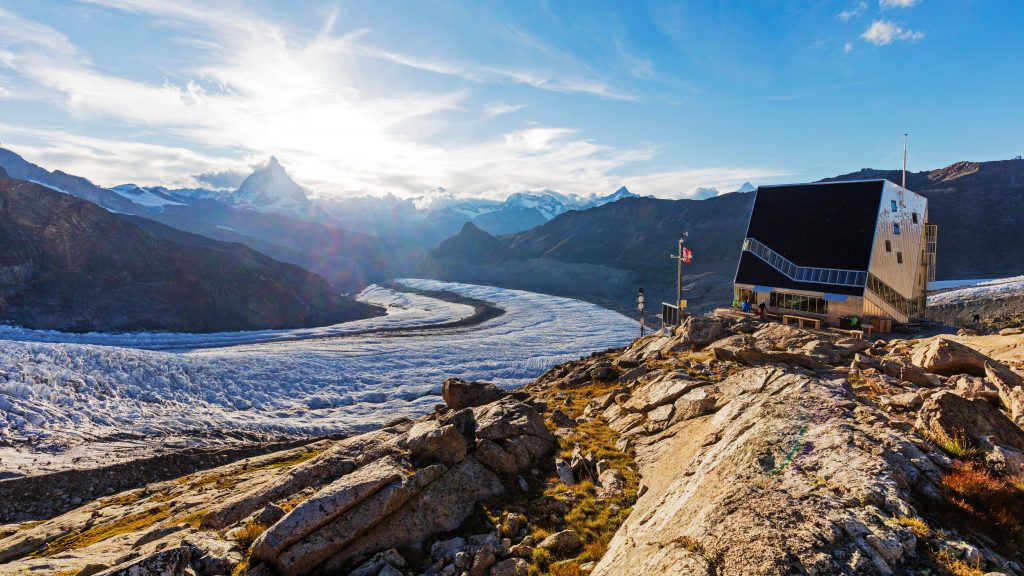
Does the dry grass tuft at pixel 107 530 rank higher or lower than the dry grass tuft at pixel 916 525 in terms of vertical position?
lower

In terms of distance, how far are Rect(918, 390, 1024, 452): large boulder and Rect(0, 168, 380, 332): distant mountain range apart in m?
125

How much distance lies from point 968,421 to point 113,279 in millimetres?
138257

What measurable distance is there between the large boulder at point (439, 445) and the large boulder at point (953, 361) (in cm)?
1675

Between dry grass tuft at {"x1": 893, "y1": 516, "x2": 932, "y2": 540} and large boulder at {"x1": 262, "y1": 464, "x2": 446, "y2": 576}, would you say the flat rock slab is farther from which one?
dry grass tuft at {"x1": 893, "y1": 516, "x2": 932, "y2": 540}

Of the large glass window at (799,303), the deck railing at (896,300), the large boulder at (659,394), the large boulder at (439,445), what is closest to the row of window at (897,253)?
the deck railing at (896,300)

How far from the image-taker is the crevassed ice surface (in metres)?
41.4

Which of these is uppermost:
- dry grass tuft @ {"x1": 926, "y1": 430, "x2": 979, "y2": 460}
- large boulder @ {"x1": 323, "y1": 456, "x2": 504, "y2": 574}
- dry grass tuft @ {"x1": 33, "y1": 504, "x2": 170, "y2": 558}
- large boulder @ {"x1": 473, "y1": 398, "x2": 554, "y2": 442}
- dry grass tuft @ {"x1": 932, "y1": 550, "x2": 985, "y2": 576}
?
dry grass tuft @ {"x1": 926, "y1": 430, "x2": 979, "y2": 460}

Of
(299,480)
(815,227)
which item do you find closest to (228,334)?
(299,480)

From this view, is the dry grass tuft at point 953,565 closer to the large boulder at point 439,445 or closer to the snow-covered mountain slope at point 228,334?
the large boulder at point 439,445

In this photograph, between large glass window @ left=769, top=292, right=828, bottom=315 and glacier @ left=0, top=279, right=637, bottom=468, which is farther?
glacier @ left=0, top=279, right=637, bottom=468

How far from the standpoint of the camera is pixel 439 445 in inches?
529

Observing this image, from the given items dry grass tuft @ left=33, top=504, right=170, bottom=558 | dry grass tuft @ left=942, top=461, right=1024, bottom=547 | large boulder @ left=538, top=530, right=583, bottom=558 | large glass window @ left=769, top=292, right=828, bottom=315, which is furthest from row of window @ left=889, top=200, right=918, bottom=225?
dry grass tuft @ left=33, top=504, right=170, bottom=558

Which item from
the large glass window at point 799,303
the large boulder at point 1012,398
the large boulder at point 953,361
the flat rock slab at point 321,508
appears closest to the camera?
the flat rock slab at point 321,508

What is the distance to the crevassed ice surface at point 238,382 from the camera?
41375mm
